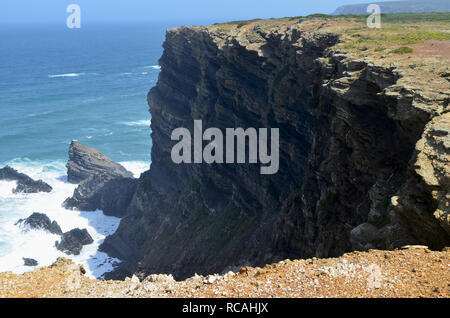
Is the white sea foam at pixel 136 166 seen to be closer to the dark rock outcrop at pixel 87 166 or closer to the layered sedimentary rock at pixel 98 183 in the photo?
the dark rock outcrop at pixel 87 166

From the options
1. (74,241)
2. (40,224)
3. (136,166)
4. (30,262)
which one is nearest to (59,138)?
(136,166)

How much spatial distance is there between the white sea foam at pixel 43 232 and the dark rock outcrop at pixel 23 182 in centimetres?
117

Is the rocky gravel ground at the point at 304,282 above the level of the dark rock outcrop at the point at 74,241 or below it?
above

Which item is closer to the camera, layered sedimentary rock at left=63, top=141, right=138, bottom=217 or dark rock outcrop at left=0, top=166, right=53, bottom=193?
layered sedimentary rock at left=63, top=141, right=138, bottom=217

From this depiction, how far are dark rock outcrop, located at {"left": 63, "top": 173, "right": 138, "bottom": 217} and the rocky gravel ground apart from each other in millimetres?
60277

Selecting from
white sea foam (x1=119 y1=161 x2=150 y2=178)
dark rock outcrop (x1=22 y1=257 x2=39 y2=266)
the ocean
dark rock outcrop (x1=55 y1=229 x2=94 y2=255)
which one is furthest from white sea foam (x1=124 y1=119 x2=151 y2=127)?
dark rock outcrop (x1=22 y1=257 x2=39 y2=266)

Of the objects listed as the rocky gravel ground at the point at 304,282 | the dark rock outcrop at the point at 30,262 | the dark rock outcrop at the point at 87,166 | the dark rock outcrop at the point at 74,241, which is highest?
the rocky gravel ground at the point at 304,282

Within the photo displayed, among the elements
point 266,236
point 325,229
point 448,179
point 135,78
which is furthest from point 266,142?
point 135,78

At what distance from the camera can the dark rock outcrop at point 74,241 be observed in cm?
6669

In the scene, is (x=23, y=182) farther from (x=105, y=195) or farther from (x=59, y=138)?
(x=59, y=138)

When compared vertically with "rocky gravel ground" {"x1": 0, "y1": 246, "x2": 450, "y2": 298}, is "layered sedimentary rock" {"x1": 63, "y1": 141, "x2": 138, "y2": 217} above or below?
below

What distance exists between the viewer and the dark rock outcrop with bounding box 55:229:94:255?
66688mm

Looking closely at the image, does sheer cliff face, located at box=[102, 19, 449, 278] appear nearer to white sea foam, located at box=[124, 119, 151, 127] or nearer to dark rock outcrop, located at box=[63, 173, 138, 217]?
dark rock outcrop, located at box=[63, 173, 138, 217]

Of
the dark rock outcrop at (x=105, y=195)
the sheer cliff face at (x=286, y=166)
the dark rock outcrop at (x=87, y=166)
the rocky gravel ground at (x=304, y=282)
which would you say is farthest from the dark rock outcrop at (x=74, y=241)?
the rocky gravel ground at (x=304, y=282)
